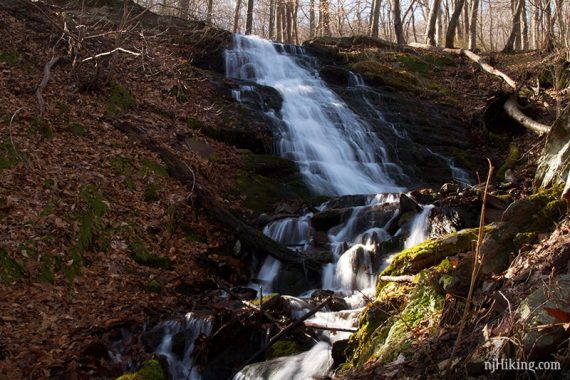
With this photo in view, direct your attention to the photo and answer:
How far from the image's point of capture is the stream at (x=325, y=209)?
225 inches

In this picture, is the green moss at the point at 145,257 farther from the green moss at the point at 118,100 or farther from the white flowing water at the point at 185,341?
the green moss at the point at 118,100

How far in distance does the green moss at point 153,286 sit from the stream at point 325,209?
906 millimetres

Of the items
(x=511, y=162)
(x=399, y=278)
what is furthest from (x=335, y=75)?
(x=399, y=278)

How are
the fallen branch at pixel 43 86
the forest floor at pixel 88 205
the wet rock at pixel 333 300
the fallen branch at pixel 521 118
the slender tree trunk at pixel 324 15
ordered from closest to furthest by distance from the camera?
the forest floor at pixel 88 205, the wet rock at pixel 333 300, the fallen branch at pixel 43 86, the fallen branch at pixel 521 118, the slender tree trunk at pixel 324 15

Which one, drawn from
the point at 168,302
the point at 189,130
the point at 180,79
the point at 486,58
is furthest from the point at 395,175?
the point at 486,58

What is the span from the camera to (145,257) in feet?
24.7

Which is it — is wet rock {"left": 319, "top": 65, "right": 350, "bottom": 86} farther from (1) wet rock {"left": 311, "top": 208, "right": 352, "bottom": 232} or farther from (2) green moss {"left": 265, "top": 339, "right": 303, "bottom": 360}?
(2) green moss {"left": 265, "top": 339, "right": 303, "bottom": 360}

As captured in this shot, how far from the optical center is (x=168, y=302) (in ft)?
22.4

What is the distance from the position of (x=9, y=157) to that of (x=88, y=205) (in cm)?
141

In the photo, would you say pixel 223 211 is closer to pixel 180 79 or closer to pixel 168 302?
pixel 168 302

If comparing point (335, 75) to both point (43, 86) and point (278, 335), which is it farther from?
point (278, 335)

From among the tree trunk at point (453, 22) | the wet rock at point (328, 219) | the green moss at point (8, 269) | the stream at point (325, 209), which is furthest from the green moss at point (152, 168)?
the tree trunk at point (453, 22)

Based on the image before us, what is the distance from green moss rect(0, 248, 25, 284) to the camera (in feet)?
20.0

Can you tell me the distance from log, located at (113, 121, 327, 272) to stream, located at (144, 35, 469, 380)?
0.68 ft
